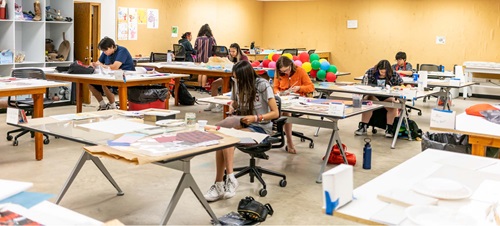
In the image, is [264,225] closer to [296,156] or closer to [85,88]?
[296,156]

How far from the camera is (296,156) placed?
233 inches

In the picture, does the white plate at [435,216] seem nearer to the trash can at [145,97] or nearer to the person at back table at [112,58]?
the trash can at [145,97]

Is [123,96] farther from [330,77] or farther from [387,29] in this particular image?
[387,29]

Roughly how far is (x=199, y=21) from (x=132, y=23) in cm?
216

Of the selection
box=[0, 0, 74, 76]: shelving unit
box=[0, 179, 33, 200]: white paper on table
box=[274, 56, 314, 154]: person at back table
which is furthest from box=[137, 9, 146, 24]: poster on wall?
box=[0, 179, 33, 200]: white paper on table

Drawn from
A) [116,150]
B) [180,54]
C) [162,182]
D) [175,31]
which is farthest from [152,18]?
[116,150]

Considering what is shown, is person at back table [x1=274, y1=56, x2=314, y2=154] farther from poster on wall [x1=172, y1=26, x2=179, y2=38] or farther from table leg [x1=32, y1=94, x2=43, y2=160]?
poster on wall [x1=172, y1=26, x2=179, y2=38]

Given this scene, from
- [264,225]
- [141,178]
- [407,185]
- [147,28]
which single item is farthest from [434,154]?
[147,28]

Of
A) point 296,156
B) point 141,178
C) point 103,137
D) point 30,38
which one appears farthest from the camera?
point 30,38

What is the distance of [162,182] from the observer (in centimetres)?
473

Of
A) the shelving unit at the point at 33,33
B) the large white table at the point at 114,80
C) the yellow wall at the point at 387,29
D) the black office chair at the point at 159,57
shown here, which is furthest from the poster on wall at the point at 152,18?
the large white table at the point at 114,80

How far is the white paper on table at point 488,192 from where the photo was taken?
2.06 metres

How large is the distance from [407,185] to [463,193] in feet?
0.73

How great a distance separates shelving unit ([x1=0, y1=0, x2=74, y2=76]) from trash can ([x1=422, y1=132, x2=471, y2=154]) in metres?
6.04
